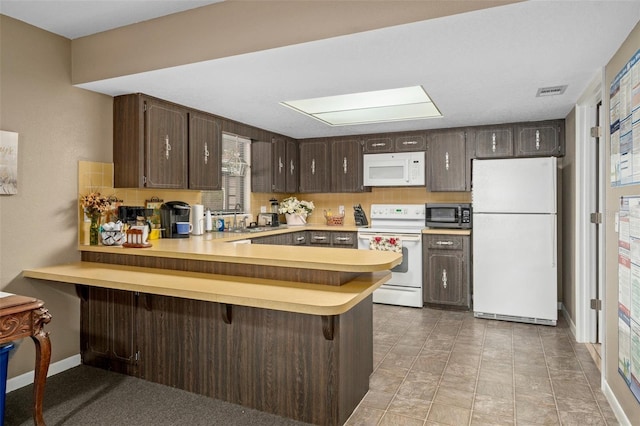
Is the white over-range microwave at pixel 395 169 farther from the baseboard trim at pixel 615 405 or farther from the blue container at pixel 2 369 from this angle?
the blue container at pixel 2 369

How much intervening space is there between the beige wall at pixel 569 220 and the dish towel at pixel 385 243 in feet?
5.85

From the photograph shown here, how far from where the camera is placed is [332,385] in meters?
2.35

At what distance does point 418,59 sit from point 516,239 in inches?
103

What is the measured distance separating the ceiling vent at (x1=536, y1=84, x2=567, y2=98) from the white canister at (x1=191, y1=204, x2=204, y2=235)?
3354 mm

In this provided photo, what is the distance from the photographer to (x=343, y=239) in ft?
17.7

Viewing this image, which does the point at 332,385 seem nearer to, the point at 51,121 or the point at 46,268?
the point at 46,268

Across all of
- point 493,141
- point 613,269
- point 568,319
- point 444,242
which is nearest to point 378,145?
point 493,141

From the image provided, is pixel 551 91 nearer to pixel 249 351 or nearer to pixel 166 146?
pixel 249 351

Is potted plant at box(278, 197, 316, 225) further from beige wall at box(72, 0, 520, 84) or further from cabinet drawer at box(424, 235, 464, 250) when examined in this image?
beige wall at box(72, 0, 520, 84)

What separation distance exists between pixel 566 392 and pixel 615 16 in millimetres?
2338

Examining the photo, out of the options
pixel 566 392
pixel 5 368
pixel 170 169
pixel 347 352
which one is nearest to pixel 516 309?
pixel 566 392

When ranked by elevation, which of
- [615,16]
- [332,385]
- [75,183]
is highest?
[615,16]

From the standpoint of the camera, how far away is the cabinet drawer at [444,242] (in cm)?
478

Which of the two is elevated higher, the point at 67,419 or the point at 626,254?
the point at 626,254
